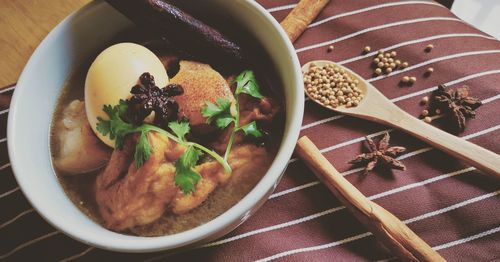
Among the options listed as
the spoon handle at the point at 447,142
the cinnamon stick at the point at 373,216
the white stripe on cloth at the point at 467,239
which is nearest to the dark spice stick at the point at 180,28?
the cinnamon stick at the point at 373,216

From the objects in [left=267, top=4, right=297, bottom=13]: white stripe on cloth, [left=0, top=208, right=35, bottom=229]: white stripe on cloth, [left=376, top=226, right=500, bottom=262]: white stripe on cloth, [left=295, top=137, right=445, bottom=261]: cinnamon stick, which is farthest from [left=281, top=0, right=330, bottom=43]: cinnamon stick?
[left=0, top=208, right=35, bottom=229]: white stripe on cloth

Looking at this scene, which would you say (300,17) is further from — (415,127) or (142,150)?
(142,150)

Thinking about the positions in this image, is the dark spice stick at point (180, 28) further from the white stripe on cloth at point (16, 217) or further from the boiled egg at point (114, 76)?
the white stripe on cloth at point (16, 217)

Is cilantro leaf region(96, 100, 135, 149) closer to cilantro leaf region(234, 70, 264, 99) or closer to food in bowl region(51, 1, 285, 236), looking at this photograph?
food in bowl region(51, 1, 285, 236)

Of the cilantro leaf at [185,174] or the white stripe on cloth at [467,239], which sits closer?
the cilantro leaf at [185,174]

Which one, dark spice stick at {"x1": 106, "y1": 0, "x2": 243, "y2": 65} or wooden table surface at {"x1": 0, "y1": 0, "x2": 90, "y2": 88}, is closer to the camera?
dark spice stick at {"x1": 106, "y1": 0, "x2": 243, "y2": 65}

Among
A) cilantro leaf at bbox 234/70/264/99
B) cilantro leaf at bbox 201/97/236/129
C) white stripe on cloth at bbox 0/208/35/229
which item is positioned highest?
cilantro leaf at bbox 234/70/264/99

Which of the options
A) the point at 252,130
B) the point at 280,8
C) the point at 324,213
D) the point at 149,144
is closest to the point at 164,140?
the point at 149,144
